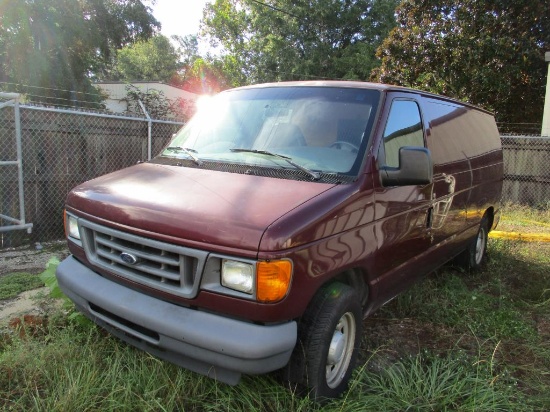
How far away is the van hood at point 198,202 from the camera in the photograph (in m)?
2.15

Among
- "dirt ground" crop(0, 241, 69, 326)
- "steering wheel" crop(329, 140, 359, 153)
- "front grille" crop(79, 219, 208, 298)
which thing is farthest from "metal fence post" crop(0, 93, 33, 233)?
"steering wheel" crop(329, 140, 359, 153)

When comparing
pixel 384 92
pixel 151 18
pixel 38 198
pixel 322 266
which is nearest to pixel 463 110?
pixel 384 92

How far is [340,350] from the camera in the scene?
263cm

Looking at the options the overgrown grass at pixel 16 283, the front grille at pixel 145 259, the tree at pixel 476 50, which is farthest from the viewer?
the tree at pixel 476 50

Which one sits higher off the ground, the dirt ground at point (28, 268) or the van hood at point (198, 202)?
the van hood at point (198, 202)

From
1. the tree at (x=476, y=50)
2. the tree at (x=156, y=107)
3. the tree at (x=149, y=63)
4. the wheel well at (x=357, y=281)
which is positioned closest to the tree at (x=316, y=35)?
the tree at (x=476, y=50)

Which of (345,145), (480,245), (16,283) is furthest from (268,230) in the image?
(480,245)

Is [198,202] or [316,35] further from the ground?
[316,35]

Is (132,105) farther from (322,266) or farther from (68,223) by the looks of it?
(322,266)

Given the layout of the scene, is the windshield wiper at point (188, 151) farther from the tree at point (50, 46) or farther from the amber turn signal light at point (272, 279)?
the tree at point (50, 46)

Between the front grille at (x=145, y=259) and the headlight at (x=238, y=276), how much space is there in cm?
12

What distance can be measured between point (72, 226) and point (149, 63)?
5638cm

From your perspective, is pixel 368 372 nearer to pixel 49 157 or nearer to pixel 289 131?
pixel 289 131

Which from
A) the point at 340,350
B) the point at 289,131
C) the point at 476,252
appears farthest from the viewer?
the point at 476,252
